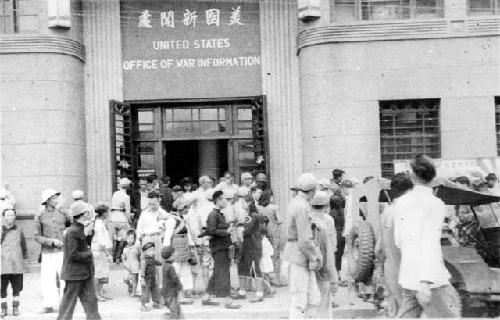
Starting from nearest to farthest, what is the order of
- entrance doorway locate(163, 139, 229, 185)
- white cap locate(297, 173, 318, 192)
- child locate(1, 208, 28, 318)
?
1. white cap locate(297, 173, 318, 192)
2. child locate(1, 208, 28, 318)
3. entrance doorway locate(163, 139, 229, 185)

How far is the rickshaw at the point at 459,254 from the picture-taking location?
285 inches

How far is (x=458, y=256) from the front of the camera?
26.0ft

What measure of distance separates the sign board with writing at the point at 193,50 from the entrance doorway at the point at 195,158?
5.09ft

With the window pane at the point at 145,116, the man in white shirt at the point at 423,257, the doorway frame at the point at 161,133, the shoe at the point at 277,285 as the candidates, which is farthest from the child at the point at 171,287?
the window pane at the point at 145,116

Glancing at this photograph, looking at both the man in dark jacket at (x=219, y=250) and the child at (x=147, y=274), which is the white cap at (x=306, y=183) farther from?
the child at (x=147, y=274)

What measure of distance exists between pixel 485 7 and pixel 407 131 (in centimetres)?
327

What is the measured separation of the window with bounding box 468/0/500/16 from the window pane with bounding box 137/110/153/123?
25.8 ft

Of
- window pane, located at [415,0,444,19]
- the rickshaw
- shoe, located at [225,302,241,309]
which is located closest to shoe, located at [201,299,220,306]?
shoe, located at [225,302,241,309]

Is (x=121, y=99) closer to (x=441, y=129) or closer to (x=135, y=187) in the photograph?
(x=135, y=187)

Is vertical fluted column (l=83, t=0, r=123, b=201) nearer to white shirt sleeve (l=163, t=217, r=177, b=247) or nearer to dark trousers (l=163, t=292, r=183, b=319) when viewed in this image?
white shirt sleeve (l=163, t=217, r=177, b=247)

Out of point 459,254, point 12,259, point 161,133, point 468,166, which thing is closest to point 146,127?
point 161,133

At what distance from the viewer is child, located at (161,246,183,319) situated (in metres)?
7.90

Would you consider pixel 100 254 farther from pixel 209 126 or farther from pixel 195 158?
pixel 195 158

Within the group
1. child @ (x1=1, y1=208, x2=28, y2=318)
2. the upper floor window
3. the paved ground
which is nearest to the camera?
the paved ground
